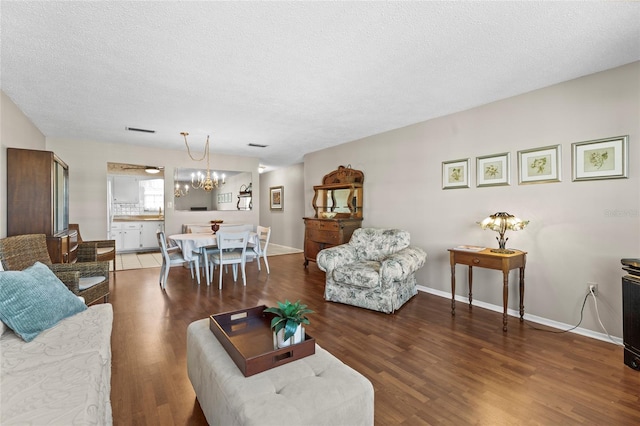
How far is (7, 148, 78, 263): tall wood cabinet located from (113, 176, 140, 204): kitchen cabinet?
4.39 meters

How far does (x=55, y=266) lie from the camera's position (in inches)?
106

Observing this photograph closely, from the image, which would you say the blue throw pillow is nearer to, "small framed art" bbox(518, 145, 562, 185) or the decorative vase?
the decorative vase

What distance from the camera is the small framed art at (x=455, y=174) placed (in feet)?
12.2

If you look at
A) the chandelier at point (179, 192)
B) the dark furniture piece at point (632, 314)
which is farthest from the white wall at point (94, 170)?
the dark furniture piece at point (632, 314)

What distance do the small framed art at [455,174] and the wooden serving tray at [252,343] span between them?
117 inches

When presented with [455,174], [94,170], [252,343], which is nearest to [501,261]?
[455,174]

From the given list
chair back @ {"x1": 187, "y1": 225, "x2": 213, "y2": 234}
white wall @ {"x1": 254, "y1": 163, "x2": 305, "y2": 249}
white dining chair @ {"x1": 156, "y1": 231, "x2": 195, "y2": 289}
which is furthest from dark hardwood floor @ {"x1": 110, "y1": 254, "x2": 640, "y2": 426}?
white wall @ {"x1": 254, "y1": 163, "x2": 305, "y2": 249}

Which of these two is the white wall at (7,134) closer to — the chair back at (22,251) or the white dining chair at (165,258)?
the chair back at (22,251)

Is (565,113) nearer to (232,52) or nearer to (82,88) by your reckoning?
(232,52)

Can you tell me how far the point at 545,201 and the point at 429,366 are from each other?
85.3 inches

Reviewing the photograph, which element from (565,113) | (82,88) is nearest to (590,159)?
(565,113)

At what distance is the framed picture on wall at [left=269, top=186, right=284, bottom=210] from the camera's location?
8.63 metres

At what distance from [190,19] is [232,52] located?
1.45 feet

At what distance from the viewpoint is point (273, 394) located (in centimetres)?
121
